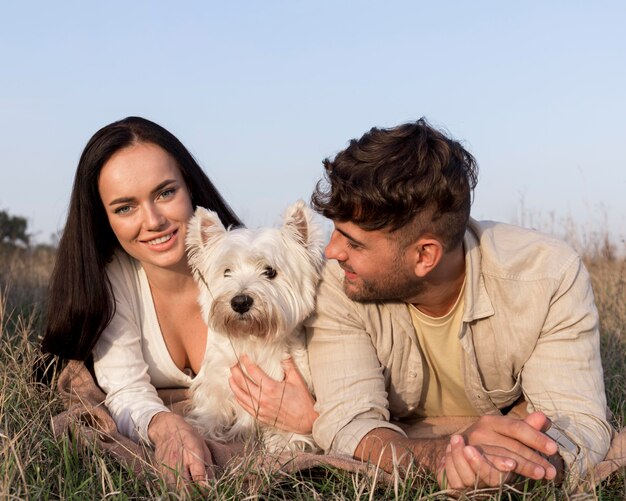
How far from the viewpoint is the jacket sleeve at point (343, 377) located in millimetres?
3682

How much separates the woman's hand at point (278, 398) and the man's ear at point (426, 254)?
3.01ft

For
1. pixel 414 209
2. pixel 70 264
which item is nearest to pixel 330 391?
pixel 414 209

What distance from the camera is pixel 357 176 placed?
3.66 meters

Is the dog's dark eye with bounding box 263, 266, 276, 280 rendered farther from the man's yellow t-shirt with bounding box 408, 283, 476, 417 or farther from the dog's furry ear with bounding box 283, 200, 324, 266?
the man's yellow t-shirt with bounding box 408, 283, 476, 417

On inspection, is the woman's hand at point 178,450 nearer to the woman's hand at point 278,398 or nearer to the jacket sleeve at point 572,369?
the woman's hand at point 278,398

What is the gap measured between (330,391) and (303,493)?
68 centimetres

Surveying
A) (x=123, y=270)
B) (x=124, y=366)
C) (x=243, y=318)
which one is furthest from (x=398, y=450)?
(x=123, y=270)

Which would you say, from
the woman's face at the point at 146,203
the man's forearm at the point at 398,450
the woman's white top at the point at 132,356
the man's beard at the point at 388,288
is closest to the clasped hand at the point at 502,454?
the man's forearm at the point at 398,450

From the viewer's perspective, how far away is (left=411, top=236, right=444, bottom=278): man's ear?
3.72 meters

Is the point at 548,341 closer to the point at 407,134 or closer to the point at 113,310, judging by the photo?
the point at 407,134

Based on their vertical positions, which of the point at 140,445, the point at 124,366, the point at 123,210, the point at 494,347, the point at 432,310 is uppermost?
the point at 123,210

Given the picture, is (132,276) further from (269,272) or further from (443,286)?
(443,286)

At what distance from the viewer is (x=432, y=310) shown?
4012 millimetres

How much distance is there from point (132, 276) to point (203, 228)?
0.80 meters
